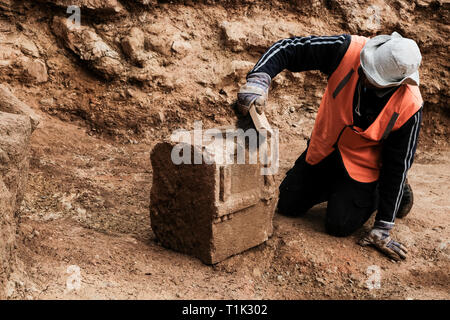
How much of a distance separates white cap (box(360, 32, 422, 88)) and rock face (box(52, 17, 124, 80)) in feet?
8.48

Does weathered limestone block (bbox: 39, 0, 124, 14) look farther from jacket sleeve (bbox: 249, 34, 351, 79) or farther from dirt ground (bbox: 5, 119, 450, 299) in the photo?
jacket sleeve (bbox: 249, 34, 351, 79)

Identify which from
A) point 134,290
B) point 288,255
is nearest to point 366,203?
point 288,255

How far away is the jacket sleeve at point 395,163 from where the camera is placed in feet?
9.37

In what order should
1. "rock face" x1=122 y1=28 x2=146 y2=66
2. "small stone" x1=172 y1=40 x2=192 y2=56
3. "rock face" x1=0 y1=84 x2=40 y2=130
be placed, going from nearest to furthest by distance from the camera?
"rock face" x1=0 y1=84 x2=40 y2=130 → "rock face" x1=122 y1=28 x2=146 y2=66 → "small stone" x1=172 y1=40 x2=192 y2=56

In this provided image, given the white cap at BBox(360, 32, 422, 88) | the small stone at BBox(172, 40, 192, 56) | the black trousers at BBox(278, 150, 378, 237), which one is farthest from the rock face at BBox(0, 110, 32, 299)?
the small stone at BBox(172, 40, 192, 56)

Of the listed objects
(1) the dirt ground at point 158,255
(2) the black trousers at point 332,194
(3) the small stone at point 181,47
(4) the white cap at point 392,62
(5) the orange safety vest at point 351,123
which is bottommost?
(1) the dirt ground at point 158,255

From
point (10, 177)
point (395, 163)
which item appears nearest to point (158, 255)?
point (10, 177)

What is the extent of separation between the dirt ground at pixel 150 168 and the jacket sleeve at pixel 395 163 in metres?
0.29

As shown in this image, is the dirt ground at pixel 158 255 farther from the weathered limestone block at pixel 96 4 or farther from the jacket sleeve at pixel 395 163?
the weathered limestone block at pixel 96 4

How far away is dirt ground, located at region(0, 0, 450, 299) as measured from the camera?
8.30 ft

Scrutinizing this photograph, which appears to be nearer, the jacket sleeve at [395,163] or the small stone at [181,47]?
the jacket sleeve at [395,163]

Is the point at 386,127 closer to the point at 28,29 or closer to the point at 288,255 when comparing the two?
the point at 288,255

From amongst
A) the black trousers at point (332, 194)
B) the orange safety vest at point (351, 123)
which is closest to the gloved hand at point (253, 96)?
the orange safety vest at point (351, 123)

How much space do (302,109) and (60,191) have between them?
2954 millimetres
